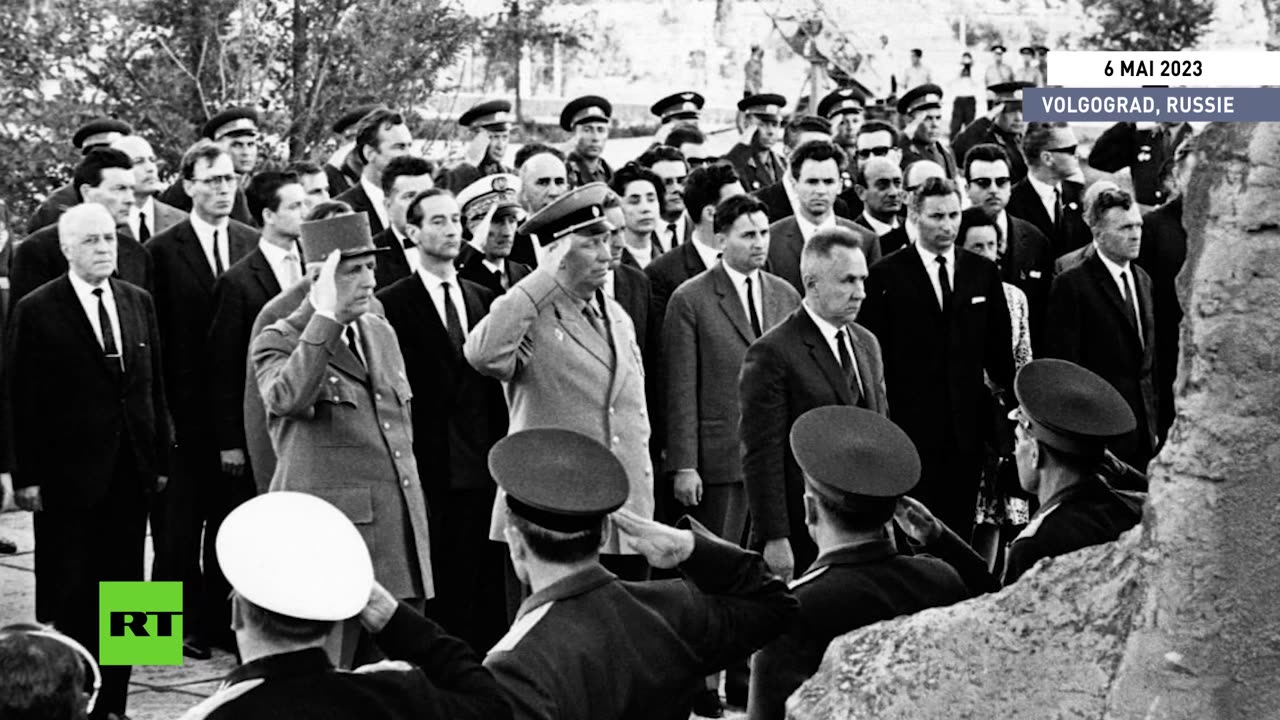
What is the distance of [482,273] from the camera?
8578 mm

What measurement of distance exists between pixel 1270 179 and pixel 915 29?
26.6 meters

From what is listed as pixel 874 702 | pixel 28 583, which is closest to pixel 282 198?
pixel 28 583

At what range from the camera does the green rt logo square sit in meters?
6.62

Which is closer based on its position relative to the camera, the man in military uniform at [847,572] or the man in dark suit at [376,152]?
the man in military uniform at [847,572]

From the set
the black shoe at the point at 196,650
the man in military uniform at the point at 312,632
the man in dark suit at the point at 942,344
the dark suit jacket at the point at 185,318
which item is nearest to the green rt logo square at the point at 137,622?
the black shoe at the point at 196,650

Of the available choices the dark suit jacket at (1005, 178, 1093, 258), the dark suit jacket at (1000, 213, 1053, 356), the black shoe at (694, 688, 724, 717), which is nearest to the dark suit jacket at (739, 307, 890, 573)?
the black shoe at (694, 688, 724, 717)

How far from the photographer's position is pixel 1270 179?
406cm

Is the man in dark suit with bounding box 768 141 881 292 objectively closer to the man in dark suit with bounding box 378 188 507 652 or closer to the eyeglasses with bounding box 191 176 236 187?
the man in dark suit with bounding box 378 188 507 652

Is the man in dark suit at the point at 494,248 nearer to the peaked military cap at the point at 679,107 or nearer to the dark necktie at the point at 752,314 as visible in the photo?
the dark necktie at the point at 752,314

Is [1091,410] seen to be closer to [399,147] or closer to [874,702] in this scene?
[874,702]

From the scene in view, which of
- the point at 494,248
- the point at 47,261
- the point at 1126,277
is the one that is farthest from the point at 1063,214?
the point at 47,261

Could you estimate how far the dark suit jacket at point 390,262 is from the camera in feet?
27.9

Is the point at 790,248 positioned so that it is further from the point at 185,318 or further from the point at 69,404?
the point at 69,404

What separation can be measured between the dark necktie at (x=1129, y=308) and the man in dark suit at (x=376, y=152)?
145 inches
